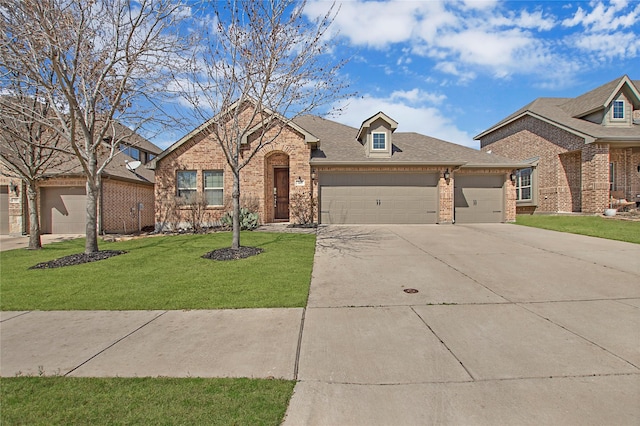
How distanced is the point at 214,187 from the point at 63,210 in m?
7.22

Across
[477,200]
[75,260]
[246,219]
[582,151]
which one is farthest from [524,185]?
[75,260]

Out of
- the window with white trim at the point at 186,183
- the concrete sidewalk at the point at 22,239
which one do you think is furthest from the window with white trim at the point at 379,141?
the concrete sidewalk at the point at 22,239

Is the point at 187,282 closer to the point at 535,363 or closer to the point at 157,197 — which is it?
the point at 535,363

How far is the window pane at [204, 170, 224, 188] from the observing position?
46.3 feet

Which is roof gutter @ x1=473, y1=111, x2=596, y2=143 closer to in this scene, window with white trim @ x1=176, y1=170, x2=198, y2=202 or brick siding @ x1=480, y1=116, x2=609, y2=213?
brick siding @ x1=480, y1=116, x2=609, y2=213

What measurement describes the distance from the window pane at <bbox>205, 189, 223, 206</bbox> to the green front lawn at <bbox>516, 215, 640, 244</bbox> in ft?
47.5

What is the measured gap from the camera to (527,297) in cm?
481

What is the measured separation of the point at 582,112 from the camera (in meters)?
17.8

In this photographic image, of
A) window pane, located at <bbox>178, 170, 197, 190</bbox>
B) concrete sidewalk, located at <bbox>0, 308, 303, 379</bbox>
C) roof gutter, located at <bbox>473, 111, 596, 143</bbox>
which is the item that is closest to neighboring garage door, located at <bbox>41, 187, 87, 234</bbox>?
window pane, located at <bbox>178, 170, 197, 190</bbox>

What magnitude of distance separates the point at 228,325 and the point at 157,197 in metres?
12.2

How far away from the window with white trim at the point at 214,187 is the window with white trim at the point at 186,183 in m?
0.52

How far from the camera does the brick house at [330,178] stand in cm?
1374

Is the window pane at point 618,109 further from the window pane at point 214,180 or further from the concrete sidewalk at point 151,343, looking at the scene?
the concrete sidewalk at point 151,343

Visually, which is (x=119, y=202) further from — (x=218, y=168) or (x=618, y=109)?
(x=618, y=109)
